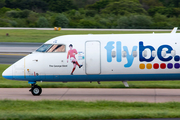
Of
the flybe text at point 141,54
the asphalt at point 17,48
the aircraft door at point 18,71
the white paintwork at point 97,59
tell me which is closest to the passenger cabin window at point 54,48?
the white paintwork at point 97,59

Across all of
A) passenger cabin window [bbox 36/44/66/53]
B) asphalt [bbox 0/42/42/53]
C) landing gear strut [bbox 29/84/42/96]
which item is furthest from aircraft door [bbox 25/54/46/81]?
asphalt [bbox 0/42/42/53]

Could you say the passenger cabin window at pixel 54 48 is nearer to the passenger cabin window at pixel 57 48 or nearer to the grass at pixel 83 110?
the passenger cabin window at pixel 57 48

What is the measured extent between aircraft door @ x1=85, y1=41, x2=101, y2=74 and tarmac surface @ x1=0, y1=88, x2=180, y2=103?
1.13 meters

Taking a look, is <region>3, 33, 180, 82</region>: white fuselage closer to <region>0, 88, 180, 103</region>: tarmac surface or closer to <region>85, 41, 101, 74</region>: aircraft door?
<region>85, 41, 101, 74</region>: aircraft door

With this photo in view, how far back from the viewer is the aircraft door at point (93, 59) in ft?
40.7

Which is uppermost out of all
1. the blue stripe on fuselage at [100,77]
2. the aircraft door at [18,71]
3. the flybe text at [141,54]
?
the flybe text at [141,54]

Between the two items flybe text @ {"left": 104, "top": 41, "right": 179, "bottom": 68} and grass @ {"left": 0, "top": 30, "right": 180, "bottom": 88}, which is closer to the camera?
flybe text @ {"left": 104, "top": 41, "right": 179, "bottom": 68}

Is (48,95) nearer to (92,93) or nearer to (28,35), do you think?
(92,93)

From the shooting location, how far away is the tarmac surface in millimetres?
12258

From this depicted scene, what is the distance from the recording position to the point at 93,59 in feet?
40.7

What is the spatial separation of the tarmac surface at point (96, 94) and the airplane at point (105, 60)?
76 centimetres

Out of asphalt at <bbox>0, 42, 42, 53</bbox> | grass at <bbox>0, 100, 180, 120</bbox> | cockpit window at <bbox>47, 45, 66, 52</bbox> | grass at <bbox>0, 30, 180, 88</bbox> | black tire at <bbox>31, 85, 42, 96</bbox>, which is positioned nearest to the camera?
grass at <bbox>0, 100, 180, 120</bbox>

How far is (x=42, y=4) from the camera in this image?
77625 millimetres

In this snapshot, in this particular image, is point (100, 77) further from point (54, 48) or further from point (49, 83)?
point (49, 83)
